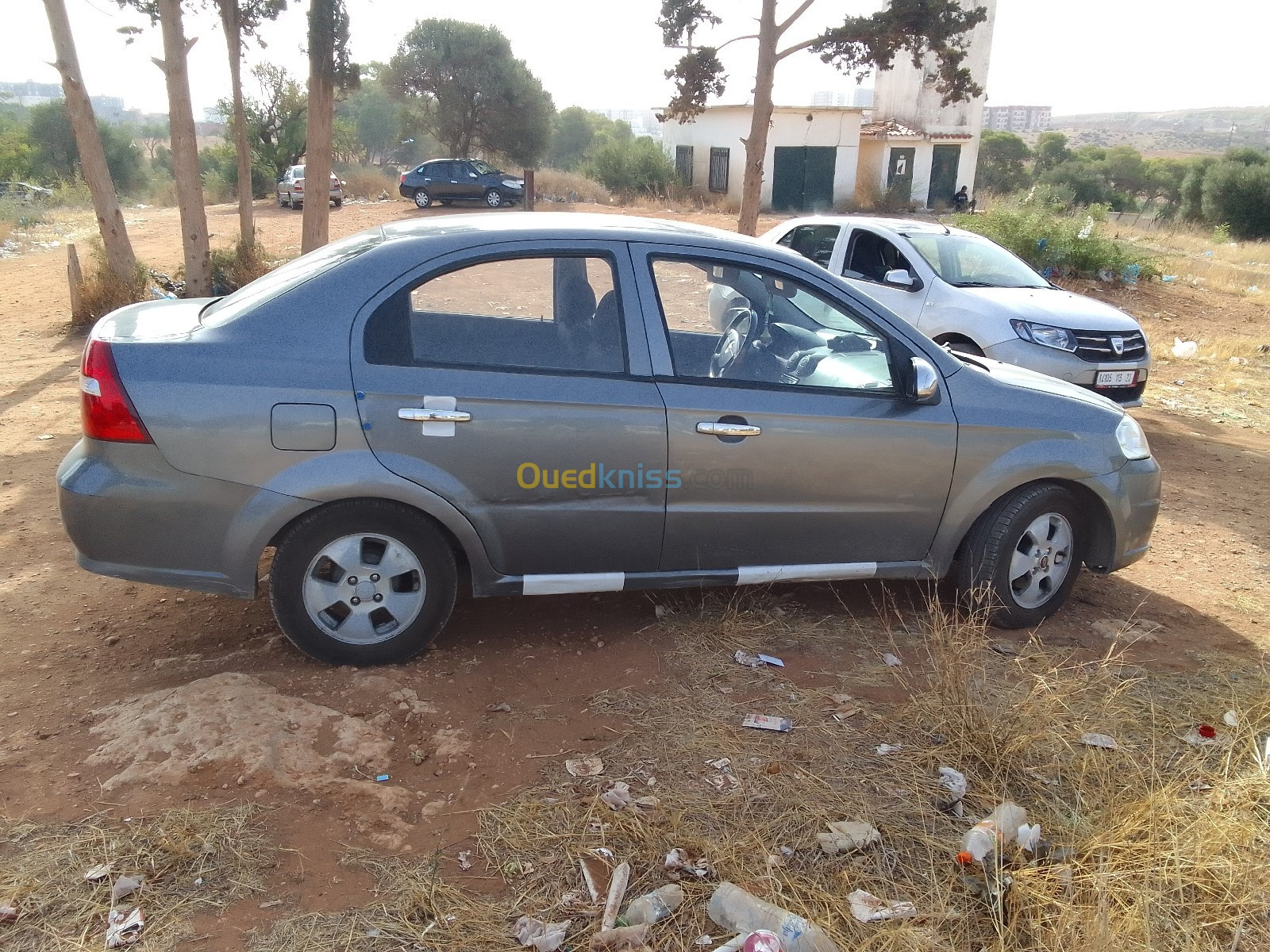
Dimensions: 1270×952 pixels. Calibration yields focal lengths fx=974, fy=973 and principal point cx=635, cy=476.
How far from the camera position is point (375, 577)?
377 centimetres

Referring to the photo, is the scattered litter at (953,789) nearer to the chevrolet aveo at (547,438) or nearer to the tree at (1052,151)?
the chevrolet aveo at (547,438)

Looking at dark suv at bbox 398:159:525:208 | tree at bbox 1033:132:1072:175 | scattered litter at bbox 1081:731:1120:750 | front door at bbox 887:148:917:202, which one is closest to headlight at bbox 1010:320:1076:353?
scattered litter at bbox 1081:731:1120:750

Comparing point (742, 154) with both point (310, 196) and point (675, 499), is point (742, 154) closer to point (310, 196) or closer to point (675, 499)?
point (310, 196)

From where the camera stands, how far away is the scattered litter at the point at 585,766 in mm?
3318

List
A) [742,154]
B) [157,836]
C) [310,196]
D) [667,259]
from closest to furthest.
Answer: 1. [157,836]
2. [667,259]
3. [310,196]
4. [742,154]

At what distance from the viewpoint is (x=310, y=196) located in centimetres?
1229

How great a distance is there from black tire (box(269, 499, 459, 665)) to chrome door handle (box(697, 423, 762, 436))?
44.3 inches

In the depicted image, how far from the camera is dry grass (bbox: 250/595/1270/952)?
2.65 metres

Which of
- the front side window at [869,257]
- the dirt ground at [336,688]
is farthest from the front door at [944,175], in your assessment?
the dirt ground at [336,688]

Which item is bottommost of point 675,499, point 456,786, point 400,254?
point 456,786

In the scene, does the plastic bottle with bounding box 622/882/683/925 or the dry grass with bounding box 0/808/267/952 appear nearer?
the dry grass with bounding box 0/808/267/952

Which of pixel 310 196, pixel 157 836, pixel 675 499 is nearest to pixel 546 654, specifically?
pixel 675 499

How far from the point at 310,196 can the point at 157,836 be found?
10.8 metres

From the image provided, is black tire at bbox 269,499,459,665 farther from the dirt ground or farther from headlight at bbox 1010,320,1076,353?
headlight at bbox 1010,320,1076,353
